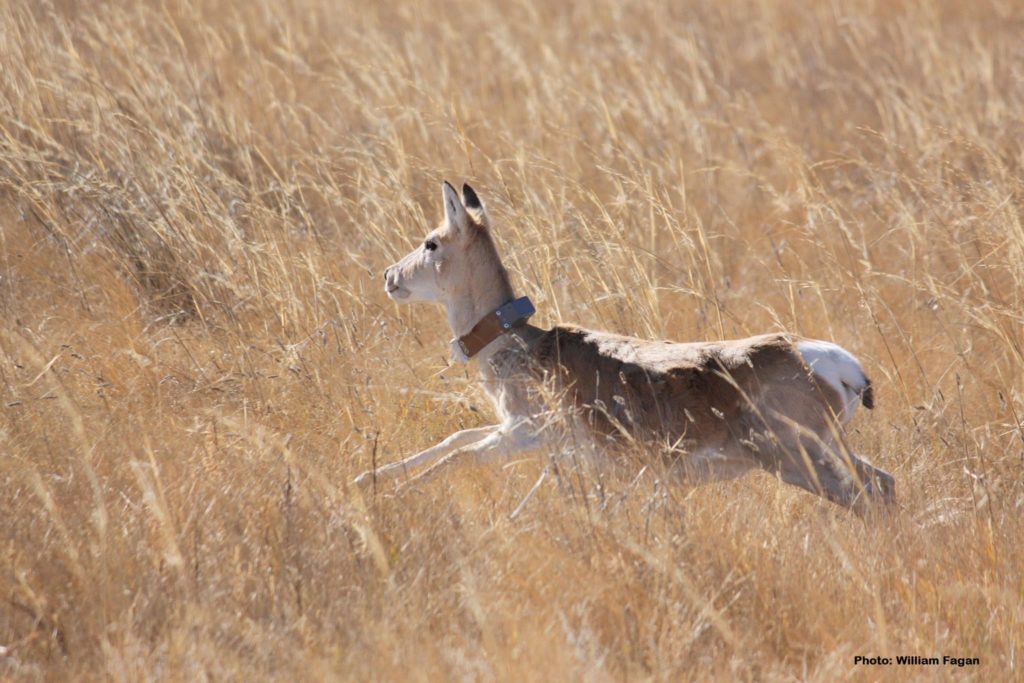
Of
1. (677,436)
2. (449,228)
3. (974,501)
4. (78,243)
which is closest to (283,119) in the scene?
(78,243)

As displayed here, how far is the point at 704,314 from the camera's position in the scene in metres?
6.36

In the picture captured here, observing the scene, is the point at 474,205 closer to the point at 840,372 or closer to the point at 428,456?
the point at 428,456

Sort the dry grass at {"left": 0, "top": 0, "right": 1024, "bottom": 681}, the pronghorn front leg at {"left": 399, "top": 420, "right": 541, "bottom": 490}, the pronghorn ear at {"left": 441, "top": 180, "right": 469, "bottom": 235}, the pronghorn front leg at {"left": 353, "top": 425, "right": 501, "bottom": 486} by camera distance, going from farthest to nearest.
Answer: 1. the pronghorn ear at {"left": 441, "top": 180, "right": 469, "bottom": 235}
2. the pronghorn front leg at {"left": 399, "top": 420, "right": 541, "bottom": 490}
3. the pronghorn front leg at {"left": 353, "top": 425, "right": 501, "bottom": 486}
4. the dry grass at {"left": 0, "top": 0, "right": 1024, "bottom": 681}

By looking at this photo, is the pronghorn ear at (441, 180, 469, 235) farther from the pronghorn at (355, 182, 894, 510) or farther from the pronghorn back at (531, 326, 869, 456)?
the pronghorn back at (531, 326, 869, 456)

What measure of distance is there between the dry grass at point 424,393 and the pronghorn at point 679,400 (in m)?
0.16

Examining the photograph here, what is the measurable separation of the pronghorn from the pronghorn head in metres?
0.07

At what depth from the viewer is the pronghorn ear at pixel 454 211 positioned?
200 inches

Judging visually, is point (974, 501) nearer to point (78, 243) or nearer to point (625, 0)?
point (78, 243)

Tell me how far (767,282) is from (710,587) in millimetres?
3824

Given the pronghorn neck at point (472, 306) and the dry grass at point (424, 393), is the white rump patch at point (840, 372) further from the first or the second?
the pronghorn neck at point (472, 306)

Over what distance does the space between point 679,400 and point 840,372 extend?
1.86ft

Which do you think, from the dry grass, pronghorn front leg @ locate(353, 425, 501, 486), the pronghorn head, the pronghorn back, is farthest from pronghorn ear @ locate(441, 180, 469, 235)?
pronghorn front leg @ locate(353, 425, 501, 486)

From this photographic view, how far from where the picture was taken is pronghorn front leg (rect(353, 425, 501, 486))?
14.6 feet

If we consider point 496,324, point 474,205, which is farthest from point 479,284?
point 474,205
